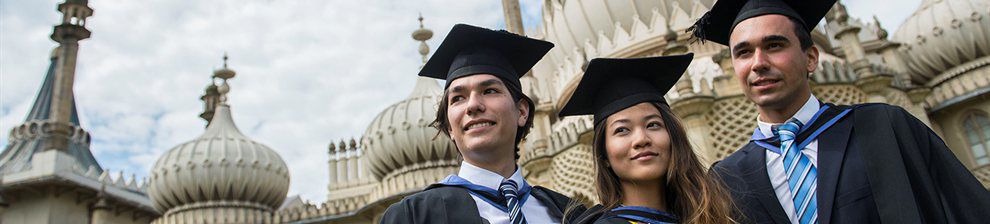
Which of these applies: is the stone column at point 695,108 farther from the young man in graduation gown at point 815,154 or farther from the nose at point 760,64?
the nose at point 760,64

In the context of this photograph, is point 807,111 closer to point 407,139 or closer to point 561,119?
point 561,119

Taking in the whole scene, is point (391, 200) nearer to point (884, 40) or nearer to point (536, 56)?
point (884, 40)

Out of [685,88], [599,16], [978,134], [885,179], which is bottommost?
[885,179]

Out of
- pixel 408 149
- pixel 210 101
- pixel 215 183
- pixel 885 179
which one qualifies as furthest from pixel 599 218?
pixel 210 101

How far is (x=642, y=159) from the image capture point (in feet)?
8.87

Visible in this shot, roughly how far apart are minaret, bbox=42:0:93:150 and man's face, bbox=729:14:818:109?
58.7ft

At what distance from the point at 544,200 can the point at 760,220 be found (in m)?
0.77

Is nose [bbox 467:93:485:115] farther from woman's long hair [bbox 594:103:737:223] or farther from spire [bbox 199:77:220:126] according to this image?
spire [bbox 199:77:220:126]

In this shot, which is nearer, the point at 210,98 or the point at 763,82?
the point at 763,82

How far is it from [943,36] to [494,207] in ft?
48.4

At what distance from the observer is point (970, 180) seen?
90.2 inches

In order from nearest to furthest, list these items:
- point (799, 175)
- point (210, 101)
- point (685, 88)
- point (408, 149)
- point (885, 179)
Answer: point (885, 179) < point (799, 175) < point (685, 88) < point (408, 149) < point (210, 101)

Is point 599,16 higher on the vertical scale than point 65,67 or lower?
lower

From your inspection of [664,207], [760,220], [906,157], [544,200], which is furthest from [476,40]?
[906,157]
